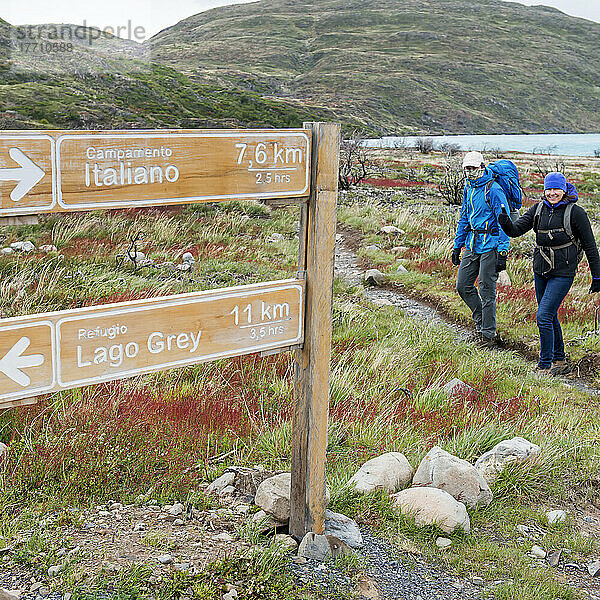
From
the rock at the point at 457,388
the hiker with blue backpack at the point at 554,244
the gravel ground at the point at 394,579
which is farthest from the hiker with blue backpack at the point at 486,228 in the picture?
the gravel ground at the point at 394,579

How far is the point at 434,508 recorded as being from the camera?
3.58m

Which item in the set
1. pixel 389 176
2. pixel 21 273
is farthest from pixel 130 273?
pixel 389 176

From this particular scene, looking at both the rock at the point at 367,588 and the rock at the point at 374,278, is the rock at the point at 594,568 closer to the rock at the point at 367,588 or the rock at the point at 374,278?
the rock at the point at 367,588

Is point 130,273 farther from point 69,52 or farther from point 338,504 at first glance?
point 69,52

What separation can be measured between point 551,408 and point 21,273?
5.64 m

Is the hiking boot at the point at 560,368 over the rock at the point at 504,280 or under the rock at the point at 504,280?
under

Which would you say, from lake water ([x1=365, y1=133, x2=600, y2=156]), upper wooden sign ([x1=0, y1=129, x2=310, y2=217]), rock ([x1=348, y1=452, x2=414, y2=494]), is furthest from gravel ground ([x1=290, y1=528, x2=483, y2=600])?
lake water ([x1=365, y1=133, x2=600, y2=156])

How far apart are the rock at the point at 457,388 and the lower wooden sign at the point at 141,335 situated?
279 centimetres

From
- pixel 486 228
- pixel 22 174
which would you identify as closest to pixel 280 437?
pixel 22 174

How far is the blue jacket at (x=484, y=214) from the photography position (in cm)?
745

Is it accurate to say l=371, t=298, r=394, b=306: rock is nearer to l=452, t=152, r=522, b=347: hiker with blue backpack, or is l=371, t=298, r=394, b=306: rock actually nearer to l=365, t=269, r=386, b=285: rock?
l=365, t=269, r=386, b=285: rock

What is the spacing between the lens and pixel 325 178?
306 centimetres

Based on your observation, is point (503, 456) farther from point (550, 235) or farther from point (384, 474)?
point (550, 235)

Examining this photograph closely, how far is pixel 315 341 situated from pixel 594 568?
1.85 meters
